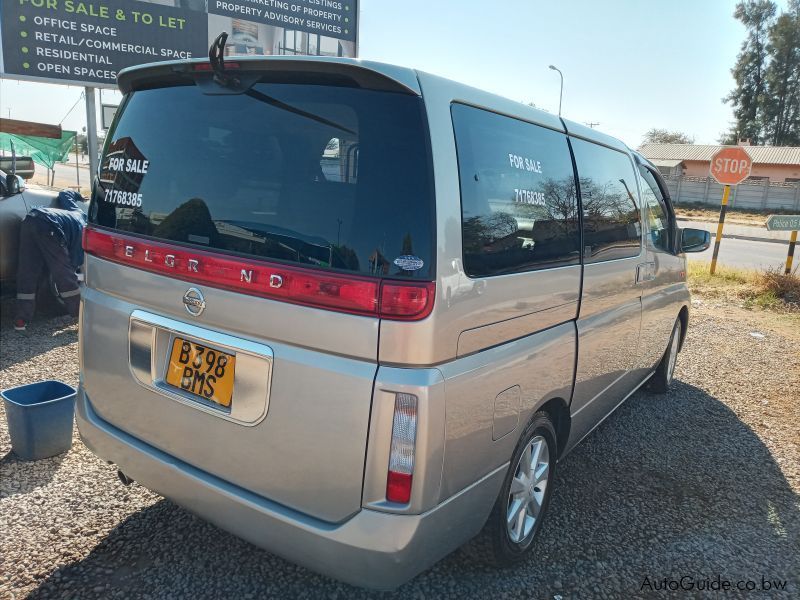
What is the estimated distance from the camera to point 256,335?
6.66ft

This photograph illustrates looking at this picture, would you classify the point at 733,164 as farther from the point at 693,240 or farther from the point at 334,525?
the point at 334,525

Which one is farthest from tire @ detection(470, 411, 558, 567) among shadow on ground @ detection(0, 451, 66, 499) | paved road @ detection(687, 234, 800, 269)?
paved road @ detection(687, 234, 800, 269)

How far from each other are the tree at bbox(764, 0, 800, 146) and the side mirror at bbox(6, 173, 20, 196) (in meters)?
64.6

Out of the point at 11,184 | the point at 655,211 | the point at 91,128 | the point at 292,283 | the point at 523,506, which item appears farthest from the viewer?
the point at 91,128

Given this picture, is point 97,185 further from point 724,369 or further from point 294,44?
point 294,44

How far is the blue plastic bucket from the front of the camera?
3.23 m

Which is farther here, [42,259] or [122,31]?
[122,31]

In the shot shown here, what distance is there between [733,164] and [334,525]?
11.7 meters

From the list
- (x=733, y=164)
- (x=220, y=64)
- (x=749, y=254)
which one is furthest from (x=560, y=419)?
(x=749, y=254)

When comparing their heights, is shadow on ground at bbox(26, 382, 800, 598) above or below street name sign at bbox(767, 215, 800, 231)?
below

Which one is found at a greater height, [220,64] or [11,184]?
[220,64]

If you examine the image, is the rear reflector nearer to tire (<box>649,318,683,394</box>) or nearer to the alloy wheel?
the alloy wheel

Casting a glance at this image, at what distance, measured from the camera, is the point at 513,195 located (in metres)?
2.43

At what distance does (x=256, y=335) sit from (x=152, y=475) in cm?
83
